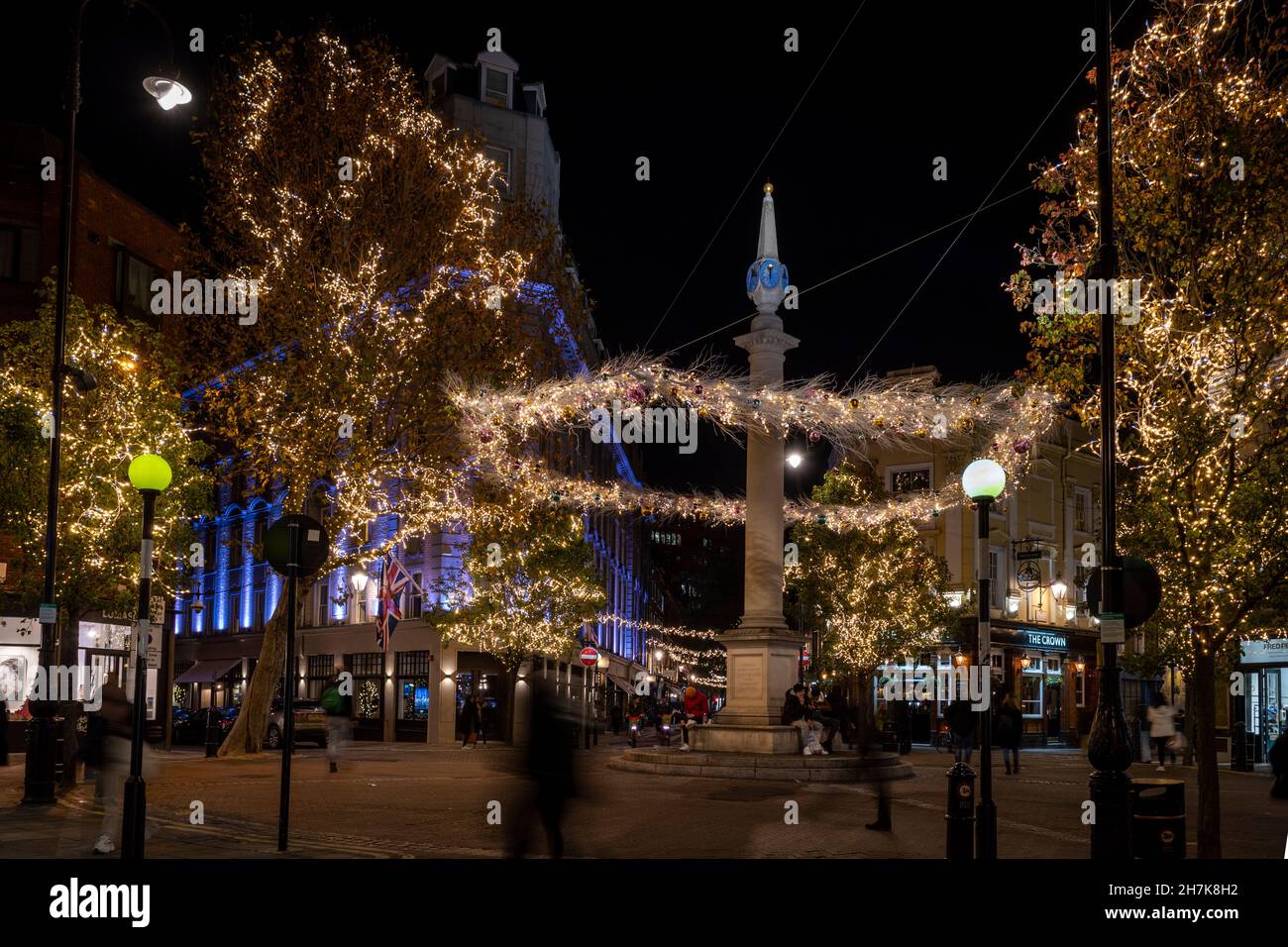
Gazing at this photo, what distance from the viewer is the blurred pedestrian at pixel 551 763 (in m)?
10.1

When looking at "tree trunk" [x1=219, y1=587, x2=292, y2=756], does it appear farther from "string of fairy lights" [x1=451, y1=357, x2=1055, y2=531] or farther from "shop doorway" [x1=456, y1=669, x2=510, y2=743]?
"shop doorway" [x1=456, y1=669, x2=510, y2=743]

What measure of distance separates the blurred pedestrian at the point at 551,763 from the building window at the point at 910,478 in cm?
4243

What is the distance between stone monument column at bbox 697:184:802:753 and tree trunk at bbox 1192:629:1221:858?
12.3 meters

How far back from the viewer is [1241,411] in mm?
12789

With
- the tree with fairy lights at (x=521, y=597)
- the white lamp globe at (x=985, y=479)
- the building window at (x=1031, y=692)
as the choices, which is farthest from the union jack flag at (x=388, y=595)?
the building window at (x=1031, y=692)

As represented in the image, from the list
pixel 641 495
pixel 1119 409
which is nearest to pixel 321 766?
pixel 641 495

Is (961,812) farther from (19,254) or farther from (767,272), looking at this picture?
(19,254)

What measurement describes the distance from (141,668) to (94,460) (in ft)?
44.8

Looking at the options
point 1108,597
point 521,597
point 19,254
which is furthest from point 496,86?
point 1108,597

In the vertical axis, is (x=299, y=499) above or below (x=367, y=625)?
above

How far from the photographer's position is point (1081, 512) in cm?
5581

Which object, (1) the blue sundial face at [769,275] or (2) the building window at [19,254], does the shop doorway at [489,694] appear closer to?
(2) the building window at [19,254]
